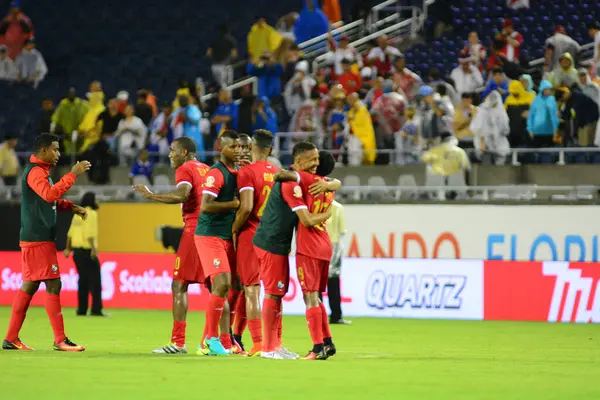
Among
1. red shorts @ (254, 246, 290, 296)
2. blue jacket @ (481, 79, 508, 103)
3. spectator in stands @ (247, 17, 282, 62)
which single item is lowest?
red shorts @ (254, 246, 290, 296)

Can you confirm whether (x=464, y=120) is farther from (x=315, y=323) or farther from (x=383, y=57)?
(x=315, y=323)

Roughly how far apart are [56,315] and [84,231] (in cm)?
802

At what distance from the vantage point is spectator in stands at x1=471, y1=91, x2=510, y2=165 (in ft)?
77.0

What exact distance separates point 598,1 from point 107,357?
62.7 ft

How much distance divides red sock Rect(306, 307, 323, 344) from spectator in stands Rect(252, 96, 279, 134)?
1338 centimetres

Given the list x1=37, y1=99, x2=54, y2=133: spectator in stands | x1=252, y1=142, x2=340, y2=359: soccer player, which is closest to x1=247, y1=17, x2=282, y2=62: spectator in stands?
x1=37, y1=99, x2=54, y2=133: spectator in stands

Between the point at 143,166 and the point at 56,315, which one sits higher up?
the point at 143,166

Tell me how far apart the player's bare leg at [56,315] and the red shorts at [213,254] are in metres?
1.75

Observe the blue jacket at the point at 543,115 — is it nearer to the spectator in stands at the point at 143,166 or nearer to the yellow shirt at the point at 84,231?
the spectator in stands at the point at 143,166

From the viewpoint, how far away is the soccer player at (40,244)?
45.1 ft

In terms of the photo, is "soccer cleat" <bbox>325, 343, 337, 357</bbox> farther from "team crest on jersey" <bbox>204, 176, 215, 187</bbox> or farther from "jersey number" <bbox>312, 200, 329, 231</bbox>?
"team crest on jersey" <bbox>204, 176, 215, 187</bbox>

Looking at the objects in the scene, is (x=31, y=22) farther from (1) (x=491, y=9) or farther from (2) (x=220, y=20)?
(1) (x=491, y=9)

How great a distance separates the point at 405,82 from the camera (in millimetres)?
26094

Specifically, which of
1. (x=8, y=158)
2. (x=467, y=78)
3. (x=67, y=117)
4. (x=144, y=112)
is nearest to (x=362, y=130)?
(x=467, y=78)
